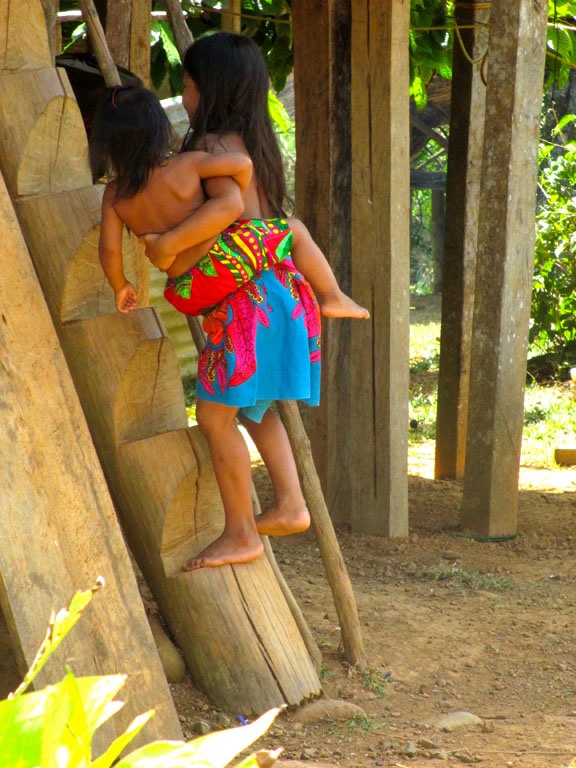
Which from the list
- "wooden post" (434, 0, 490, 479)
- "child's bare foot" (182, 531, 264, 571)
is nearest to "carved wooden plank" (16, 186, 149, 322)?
"child's bare foot" (182, 531, 264, 571)

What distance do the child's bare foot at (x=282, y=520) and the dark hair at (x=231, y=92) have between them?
34.5 inches

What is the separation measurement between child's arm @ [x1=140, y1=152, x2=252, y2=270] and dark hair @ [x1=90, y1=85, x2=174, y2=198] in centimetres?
11

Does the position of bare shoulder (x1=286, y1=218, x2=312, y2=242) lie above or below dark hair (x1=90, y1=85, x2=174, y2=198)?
below

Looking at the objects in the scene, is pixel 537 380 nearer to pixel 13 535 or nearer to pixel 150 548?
pixel 150 548

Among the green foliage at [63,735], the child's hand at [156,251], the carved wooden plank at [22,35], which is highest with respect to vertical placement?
the carved wooden plank at [22,35]

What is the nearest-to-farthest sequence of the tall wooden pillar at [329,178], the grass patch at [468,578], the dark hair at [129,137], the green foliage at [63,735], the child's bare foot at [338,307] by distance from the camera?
the green foliage at [63,735], the dark hair at [129,137], the child's bare foot at [338,307], the grass patch at [468,578], the tall wooden pillar at [329,178]

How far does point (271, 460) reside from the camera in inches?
92.9

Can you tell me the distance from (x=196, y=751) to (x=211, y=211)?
→ 1.58 m

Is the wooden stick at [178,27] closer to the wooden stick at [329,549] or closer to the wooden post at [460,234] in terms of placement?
the wooden stick at [329,549]

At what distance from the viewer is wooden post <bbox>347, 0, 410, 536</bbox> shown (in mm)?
3559

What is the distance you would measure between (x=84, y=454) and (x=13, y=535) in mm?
284

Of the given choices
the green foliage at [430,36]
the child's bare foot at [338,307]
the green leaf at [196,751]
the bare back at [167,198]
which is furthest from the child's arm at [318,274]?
the green foliage at [430,36]

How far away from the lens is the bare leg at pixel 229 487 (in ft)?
7.23

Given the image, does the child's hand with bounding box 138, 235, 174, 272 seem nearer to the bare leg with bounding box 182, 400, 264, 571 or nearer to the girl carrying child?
the girl carrying child
